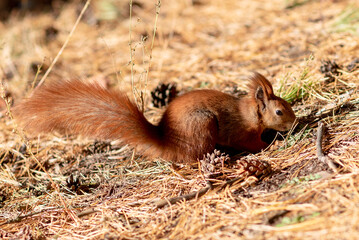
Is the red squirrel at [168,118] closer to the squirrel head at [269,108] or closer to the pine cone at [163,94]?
the squirrel head at [269,108]

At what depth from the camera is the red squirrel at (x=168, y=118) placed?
235cm

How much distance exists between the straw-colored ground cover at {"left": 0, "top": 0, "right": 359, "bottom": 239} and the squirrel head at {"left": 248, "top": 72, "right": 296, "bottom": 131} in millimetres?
135

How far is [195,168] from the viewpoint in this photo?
2520 millimetres

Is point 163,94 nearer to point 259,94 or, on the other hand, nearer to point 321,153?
point 259,94

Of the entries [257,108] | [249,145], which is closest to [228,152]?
[249,145]

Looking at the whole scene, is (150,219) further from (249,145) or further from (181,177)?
(249,145)

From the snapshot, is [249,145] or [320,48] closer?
[249,145]

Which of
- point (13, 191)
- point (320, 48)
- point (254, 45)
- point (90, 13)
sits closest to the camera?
point (13, 191)

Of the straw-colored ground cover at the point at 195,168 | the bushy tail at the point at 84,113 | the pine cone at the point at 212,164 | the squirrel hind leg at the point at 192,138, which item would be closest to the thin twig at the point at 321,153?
the straw-colored ground cover at the point at 195,168

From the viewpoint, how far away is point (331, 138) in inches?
91.7

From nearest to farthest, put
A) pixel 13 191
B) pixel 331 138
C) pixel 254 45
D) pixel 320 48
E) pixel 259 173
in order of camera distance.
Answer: pixel 259 173 → pixel 331 138 → pixel 13 191 → pixel 320 48 → pixel 254 45

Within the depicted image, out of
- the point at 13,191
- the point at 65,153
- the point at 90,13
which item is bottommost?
the point at 13,191

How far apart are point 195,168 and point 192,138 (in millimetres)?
231

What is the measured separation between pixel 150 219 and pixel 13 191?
1.30 meters
